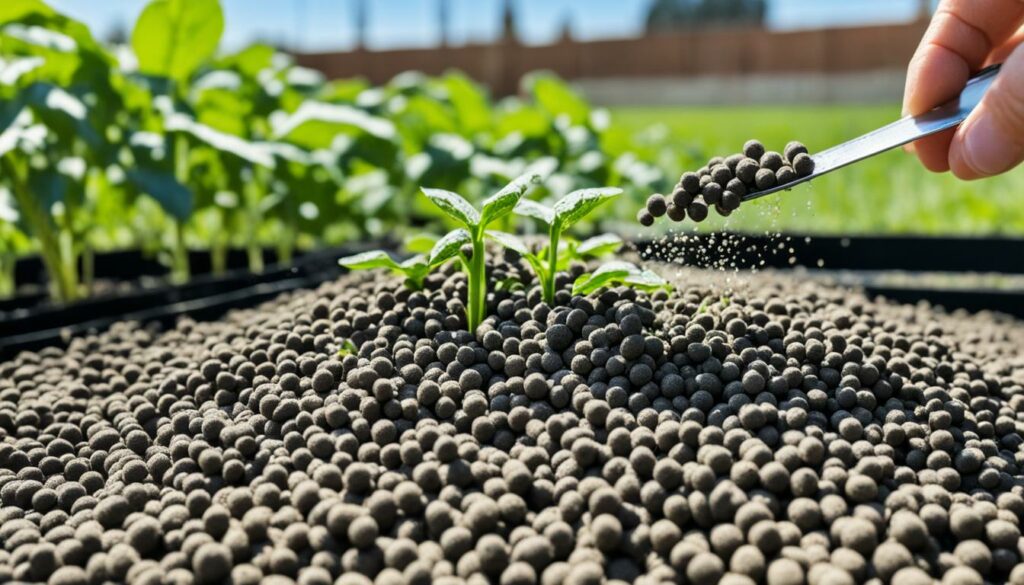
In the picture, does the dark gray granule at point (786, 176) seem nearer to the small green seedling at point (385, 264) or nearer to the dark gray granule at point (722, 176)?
the dark gray granule at point (722, 176)

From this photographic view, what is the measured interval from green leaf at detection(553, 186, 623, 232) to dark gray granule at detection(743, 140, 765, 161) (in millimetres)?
266

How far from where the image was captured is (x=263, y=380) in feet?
5.44

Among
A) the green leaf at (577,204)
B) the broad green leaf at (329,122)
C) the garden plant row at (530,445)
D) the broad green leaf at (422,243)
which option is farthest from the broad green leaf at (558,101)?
the green leaf at (577,204)

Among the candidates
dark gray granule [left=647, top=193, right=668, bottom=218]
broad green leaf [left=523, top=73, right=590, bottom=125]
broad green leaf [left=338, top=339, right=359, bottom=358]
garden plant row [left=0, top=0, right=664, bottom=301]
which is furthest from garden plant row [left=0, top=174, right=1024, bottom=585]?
broad green leaf [left=523, top=73, right=590, bottom=125]

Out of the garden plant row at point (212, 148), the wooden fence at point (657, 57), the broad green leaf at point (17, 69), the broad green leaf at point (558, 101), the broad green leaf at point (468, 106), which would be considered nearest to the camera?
the broad green leaf at point (17, 69)

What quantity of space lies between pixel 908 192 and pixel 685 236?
324cm

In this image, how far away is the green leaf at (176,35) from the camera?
294 cm

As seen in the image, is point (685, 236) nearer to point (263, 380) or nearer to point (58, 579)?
point (263, 380)

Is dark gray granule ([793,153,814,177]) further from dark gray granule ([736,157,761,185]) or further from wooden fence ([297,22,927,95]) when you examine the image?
wooden fence ([297,22,927,95])

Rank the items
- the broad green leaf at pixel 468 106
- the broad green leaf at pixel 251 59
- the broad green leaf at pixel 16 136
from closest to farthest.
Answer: the broad green leaf at pixel 16 136 < the broad green leaf at pixel 251 59 < the broad green leaf at pixel 468 106

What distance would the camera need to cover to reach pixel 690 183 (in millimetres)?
1635

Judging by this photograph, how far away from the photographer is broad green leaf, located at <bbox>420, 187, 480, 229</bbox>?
5.50 feet

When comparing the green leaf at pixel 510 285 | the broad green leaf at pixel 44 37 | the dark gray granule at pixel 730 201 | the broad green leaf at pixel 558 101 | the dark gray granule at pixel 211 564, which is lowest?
the dark gray granule at pixel 211 564

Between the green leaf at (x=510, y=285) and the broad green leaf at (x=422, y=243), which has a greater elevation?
the broad green leaf at (x=422, y=243)
